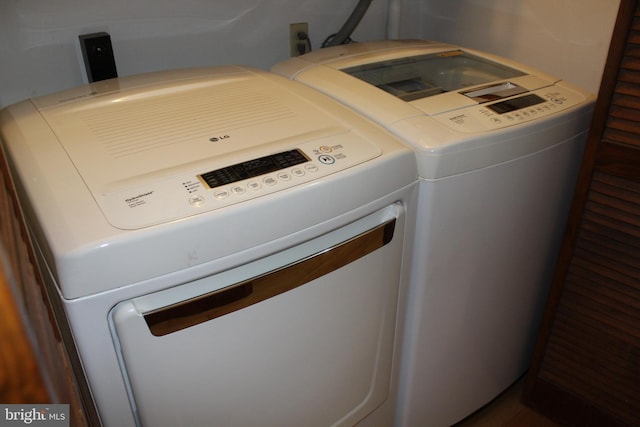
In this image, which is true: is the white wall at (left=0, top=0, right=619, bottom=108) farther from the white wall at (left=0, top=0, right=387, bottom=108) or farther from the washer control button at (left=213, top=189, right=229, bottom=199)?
the washer control button at (left=213, top=189, right=229, bottom=199)

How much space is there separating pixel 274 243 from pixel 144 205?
0.18 m

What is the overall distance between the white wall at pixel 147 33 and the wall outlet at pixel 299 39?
15mm

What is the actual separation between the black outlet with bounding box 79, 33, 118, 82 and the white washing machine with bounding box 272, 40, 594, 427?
1.23 ft

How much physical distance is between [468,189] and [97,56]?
0.81 m

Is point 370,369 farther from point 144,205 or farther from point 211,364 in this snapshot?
point 144,205

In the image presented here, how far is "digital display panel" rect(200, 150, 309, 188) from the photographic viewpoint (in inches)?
27.5

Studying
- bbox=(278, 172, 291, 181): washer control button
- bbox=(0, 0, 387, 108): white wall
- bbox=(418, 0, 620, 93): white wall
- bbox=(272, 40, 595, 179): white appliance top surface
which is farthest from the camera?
bbox=(418, 0, 620, 93): white wall

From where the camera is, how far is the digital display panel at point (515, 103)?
956 millimetres

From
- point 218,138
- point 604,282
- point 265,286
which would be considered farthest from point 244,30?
point 604,282

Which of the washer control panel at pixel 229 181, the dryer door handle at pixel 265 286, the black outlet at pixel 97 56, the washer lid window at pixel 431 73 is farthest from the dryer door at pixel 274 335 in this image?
the black outlet at pixel 97 56

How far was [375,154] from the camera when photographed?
79 centimetres

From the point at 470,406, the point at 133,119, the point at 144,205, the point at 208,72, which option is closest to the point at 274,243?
the point at 144,205

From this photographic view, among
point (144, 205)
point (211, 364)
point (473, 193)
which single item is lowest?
point (211, 364)

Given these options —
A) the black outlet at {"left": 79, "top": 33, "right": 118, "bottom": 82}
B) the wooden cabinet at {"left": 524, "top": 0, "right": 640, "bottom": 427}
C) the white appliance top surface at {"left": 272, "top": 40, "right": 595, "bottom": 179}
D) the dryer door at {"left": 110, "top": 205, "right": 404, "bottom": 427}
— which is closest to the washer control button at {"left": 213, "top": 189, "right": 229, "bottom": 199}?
the dryer door at {"left": 110, "top": 205, "right": 404, "bottom": 427}
